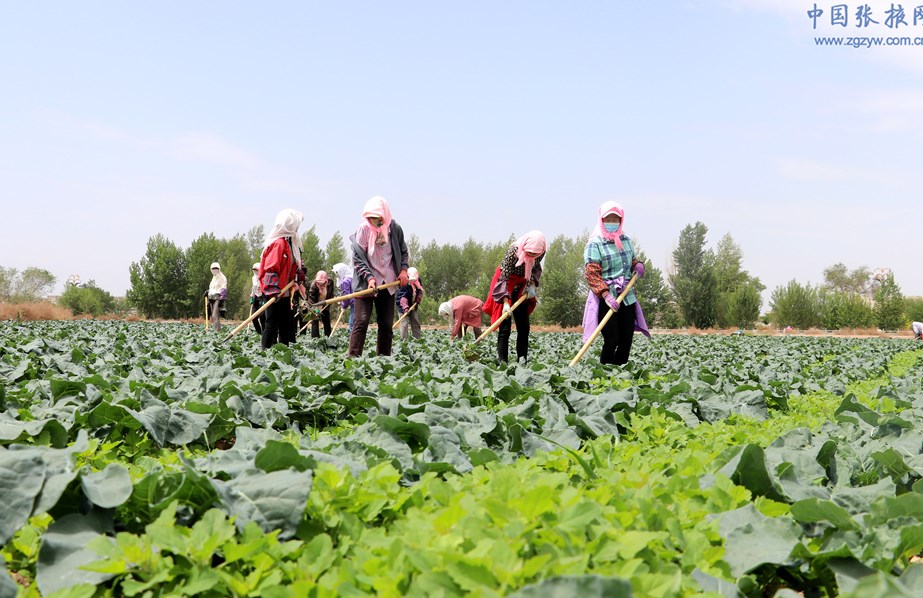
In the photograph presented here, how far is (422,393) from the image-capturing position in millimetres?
4363

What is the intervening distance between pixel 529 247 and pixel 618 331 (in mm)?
1575

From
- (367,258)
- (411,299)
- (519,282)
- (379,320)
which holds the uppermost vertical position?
(367,258)

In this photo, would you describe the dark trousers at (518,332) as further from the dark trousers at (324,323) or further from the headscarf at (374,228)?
the dark trousers at (324,323)

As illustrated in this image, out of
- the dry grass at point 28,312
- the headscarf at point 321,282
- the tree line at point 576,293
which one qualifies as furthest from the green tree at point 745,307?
the dry grass at point 28,312

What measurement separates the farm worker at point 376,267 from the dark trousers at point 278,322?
4.69 ft

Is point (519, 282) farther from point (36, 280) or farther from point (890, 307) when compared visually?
point (36, 280)

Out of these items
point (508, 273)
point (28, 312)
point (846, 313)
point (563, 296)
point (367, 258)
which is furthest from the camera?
point (563, 296)

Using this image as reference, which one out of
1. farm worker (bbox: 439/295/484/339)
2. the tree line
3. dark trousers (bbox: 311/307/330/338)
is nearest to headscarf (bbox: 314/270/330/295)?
dark trousers (bbox: 311/307/330/338)

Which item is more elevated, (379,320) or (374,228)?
(374,228)

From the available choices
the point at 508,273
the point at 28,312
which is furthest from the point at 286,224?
the point at 28,312

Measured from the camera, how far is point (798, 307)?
156 feet

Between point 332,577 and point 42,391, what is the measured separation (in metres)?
3.77

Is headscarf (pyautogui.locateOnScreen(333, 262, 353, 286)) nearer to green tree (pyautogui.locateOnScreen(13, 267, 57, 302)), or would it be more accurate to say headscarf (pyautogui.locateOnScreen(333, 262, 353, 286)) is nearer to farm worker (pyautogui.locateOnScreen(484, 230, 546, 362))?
farm worker (pyautogui.locateOnScreen(484, 230, 546, 362))

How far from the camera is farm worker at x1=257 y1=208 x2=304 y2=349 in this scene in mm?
8680
